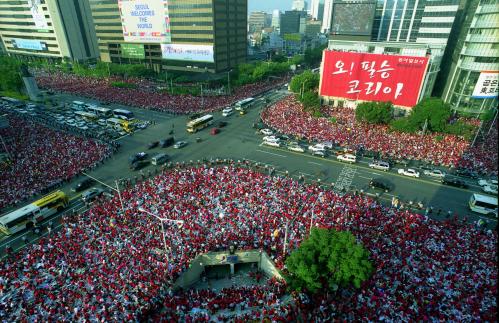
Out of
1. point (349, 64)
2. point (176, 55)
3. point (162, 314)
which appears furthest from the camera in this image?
point (176, 55)

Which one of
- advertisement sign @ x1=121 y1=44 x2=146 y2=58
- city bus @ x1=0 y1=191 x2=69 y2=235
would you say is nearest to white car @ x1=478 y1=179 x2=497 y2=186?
city bus @ x1=0 y1=191 x2=69 y2=235

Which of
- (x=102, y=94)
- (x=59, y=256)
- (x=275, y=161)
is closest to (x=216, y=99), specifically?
(x=102, y=94)

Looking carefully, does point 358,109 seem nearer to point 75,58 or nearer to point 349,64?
point 349,64

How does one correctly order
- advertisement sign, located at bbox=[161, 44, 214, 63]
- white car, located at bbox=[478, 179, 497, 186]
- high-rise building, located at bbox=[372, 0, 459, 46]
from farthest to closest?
advertisement sign, located at bbox=[161, 44, 214, 63] → high-rise building, located at bbox=[372, 0, 459, 46] → white car, located at bbox=[478, 179, 497, 186]

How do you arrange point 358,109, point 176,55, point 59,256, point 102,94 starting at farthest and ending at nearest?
point 176,55 → point 102,94 → point 358,109 → point 59,256

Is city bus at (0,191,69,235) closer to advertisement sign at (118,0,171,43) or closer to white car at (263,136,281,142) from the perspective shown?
white car at (263,136,281,142)
